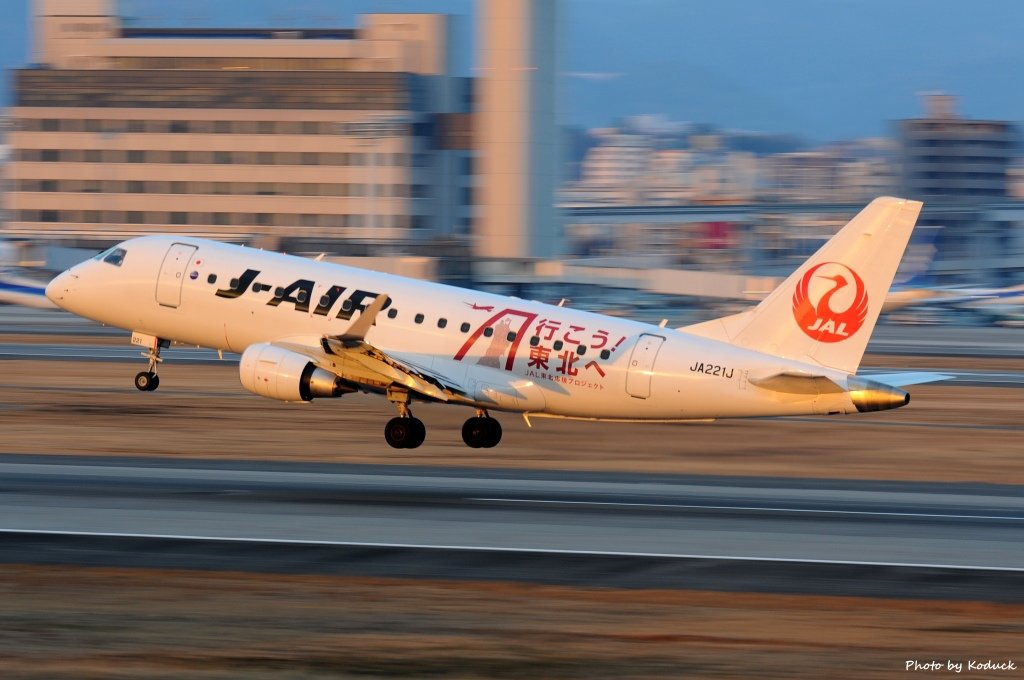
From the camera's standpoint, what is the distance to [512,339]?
1319 inches

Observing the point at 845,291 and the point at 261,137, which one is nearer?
the point at 845,291

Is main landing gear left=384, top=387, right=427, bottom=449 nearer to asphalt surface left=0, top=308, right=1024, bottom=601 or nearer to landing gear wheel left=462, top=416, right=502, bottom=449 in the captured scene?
landing gear wheel left=462, top=416, right=502, bottom=449

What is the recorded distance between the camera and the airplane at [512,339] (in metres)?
30.1

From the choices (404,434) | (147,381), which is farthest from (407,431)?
(147,381)

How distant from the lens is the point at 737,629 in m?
16.9

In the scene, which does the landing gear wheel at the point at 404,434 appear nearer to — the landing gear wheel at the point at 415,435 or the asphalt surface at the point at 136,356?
the landing gear wheel at the point at 415,435

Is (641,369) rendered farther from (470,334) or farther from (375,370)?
(375,370)

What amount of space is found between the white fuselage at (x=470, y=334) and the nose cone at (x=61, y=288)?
1.65 meters

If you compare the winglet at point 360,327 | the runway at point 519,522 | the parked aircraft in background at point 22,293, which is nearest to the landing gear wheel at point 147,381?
the runway at point 519,522

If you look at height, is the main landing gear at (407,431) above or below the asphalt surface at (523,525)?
below

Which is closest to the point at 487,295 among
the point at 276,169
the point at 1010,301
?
the point at 1010,301

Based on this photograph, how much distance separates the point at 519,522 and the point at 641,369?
914 cm

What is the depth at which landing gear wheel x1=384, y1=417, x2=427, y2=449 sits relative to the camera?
3353 centimetres

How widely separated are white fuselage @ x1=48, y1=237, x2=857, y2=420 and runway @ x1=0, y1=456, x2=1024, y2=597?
101 inches
